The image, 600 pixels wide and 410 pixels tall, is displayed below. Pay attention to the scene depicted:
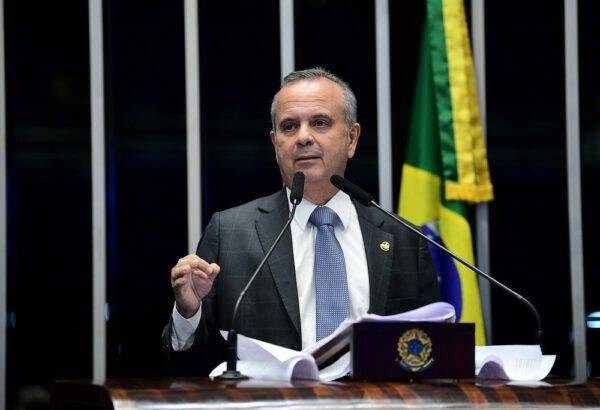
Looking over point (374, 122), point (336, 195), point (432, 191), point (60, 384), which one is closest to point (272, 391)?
point (60, 384)

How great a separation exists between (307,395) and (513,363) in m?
0.68

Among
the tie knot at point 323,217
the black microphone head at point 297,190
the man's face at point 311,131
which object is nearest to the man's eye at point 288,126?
the man's face at point 311,131

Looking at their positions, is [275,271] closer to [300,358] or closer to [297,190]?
[297,190]

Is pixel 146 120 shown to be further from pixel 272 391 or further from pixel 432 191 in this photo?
pixel 272 391

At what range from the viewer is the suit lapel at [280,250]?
2737 mm

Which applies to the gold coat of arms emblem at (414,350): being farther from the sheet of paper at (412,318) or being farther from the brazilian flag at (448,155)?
the brazilian flag at (448,155)

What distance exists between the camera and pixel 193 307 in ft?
7.79

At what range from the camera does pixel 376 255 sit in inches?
113

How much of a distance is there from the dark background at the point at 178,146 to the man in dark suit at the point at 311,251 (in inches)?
41.1

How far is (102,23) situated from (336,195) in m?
1.50

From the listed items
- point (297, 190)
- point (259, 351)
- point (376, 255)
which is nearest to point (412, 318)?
point (259, 351)

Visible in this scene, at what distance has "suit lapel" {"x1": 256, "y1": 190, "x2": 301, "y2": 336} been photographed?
2.74 m

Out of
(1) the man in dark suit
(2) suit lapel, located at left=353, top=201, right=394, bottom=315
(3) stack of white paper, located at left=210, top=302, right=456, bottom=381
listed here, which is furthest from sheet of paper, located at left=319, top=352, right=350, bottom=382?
(2) suit lapel, located at left=353, top=201, right=394, bottom=315

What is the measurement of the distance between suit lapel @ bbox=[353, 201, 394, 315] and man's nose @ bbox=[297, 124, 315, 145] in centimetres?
25
